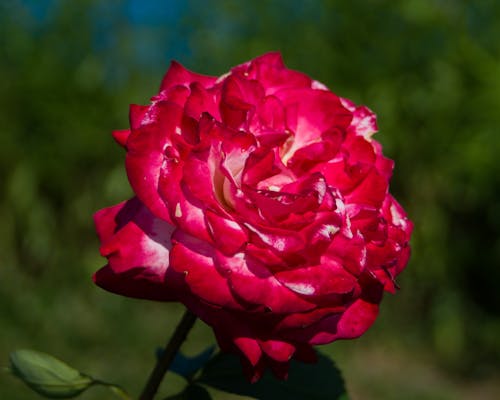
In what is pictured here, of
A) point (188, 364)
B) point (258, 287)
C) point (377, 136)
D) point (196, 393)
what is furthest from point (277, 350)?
point (377, 136)

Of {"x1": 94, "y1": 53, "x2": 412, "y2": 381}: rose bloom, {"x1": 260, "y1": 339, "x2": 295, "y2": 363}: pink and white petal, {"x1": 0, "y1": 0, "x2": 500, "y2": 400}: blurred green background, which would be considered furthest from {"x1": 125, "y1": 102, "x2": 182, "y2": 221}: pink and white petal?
{"x1": 0, "y1": 0, "x2": 500, "y2": 400}: blurred green background

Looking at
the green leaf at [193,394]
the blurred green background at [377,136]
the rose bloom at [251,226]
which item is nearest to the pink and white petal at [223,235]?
the rose bloom at [251,226]

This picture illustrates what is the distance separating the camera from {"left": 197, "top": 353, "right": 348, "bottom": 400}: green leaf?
2.19 feet

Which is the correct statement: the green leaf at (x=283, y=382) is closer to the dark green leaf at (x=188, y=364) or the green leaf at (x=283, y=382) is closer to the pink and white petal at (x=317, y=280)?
the dark green leaf at (x=188, y=364)

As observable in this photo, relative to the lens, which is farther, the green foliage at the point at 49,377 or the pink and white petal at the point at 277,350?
the green foliage at the point at 49,377

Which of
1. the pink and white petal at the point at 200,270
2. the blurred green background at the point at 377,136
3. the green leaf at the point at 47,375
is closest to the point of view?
the pink and white petal at the point at 200,270

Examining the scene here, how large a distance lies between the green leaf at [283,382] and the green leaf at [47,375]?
107mm

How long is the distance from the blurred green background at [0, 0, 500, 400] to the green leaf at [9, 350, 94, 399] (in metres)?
2.16

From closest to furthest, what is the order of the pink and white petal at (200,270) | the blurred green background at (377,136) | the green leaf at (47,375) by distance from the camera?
the pink and white petal at (200,270) → the green leaf at (47,375) → the blurred green background at (377,136)

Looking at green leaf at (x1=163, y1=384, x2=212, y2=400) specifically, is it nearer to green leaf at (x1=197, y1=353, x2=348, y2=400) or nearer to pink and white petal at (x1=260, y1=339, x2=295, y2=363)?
green leaf at (x1=197, y1=353, x2=348, y2=400)

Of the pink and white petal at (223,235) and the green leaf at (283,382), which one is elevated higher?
the pink and white petal at (223,235)

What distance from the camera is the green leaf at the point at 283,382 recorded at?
2.19 feet

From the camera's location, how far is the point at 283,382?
68 centimetres

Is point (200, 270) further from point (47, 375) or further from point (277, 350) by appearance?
point (47, 375)
